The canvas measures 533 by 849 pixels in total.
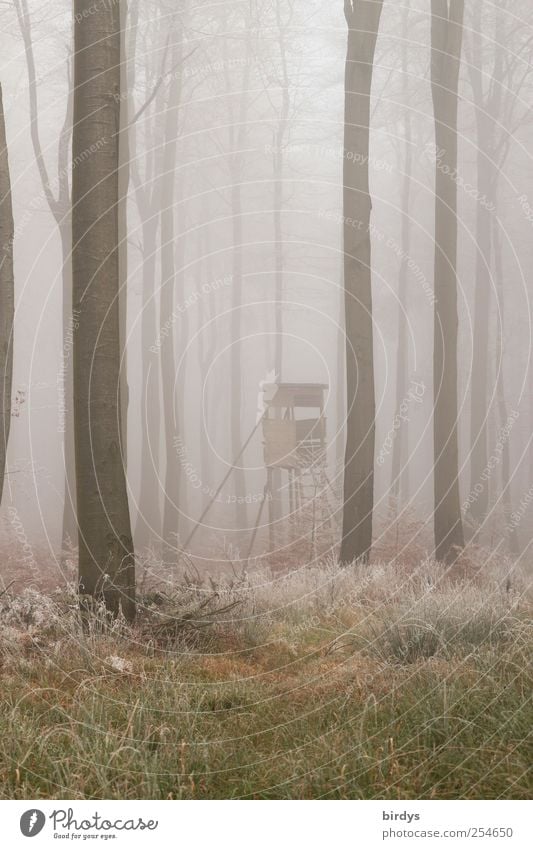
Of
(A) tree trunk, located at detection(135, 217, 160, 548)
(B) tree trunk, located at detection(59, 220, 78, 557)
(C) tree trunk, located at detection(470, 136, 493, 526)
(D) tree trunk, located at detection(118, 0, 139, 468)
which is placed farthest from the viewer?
(C) tree trunk, located at detection(470, 136, 493, 526)

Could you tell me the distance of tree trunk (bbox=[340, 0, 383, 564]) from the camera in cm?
1029

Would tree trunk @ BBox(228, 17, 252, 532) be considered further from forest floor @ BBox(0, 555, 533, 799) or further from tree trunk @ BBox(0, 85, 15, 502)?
forest floor @ BBox(0, 555, 533, 799)

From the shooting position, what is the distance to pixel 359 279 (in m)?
10.4

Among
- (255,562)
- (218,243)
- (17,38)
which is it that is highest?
(17,38)

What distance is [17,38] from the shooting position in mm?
15000

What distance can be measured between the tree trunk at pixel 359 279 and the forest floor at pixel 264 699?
3263 millimetres

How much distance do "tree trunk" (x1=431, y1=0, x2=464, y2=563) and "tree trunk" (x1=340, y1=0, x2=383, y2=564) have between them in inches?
64.1

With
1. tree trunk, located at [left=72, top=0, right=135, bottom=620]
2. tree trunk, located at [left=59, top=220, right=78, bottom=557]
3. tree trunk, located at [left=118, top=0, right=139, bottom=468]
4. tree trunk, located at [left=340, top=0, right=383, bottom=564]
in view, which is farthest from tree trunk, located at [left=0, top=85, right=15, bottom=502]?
tree trunk, located at [left=59, top=220, right=78, bottom=557]

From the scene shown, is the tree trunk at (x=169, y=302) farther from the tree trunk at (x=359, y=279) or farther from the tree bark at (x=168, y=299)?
the tree trunk at (x=359, y=279)

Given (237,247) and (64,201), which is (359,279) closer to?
(64,201)

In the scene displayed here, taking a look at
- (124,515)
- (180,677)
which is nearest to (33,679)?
(180,677)

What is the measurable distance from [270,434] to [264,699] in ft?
28.3

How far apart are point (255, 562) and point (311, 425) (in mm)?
2675
